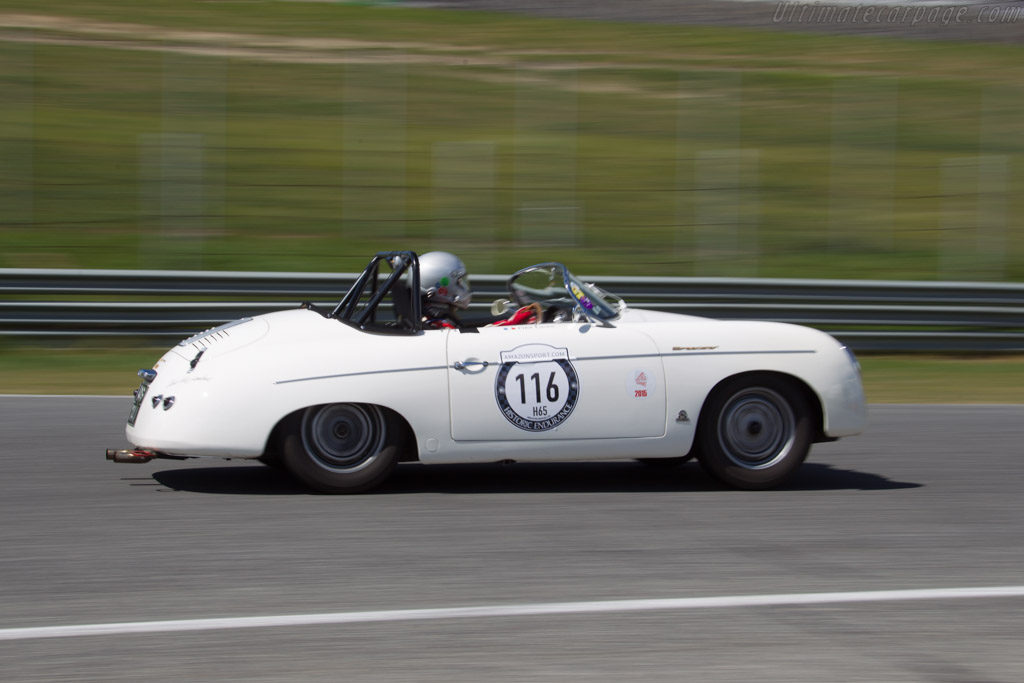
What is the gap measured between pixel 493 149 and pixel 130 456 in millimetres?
12167

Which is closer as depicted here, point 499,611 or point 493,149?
point 499,611

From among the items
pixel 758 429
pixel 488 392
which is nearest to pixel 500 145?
pixel 758 429

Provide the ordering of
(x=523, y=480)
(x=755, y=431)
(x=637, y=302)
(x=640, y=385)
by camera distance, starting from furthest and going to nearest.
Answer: (x=637, y=302) → (x=523, y=480) → (x=755, y=431) → (x=640, y=385)

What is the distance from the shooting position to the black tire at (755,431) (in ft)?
21.0

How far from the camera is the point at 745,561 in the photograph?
16.4 feet

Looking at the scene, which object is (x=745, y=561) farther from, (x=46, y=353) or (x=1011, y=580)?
(x=46, y=353)

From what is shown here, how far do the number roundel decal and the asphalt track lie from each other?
451mm

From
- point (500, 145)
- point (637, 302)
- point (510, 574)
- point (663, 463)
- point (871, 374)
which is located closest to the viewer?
point (510, 574)

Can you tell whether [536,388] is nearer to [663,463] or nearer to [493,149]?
[663,463]

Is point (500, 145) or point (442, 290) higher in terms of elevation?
point (500, 145)

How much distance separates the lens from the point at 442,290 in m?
6.55

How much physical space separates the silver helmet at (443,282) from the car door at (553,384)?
40cm

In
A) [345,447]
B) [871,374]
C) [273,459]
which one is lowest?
[273,459]

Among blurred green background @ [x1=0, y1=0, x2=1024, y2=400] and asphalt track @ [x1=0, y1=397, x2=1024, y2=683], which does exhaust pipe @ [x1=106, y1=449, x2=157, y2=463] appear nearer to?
asphalt track @ [x1=0, y1=397, x2=1024, y2=683]
